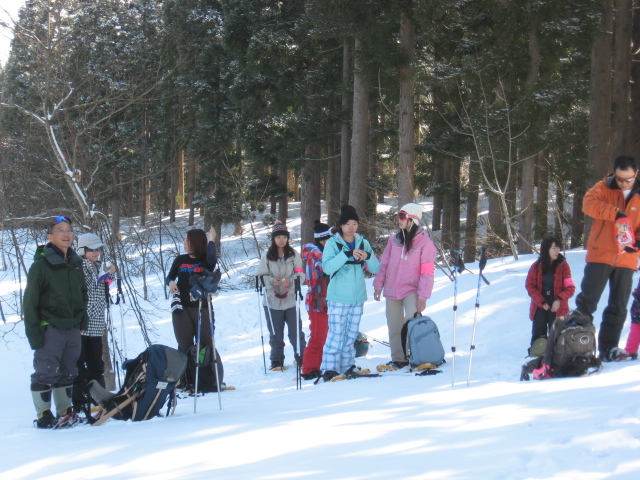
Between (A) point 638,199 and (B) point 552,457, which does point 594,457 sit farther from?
(A) point 638,199

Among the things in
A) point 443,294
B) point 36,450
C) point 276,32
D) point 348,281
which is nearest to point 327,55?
point 276,32

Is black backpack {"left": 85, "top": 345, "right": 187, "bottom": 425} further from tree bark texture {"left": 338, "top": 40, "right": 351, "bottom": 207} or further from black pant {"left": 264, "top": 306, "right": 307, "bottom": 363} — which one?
tree bark texture {"left": 338, "top": 40, "right": 351, "bottom": 207}

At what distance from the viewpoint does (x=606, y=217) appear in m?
5.96

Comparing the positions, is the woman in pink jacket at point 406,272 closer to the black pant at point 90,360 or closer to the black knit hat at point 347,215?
the black knit hat at point 347,215

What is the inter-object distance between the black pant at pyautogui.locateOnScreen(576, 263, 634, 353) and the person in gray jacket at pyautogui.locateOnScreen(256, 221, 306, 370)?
3.67 meters

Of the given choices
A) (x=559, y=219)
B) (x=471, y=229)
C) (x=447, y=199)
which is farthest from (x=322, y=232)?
(x=447, y=199)

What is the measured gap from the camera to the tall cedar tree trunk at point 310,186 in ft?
71.3

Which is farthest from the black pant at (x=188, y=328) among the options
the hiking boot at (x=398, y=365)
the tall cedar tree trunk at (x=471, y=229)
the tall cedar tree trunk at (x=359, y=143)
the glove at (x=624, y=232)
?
the tall cedar tree trunk at (x=471, y=229)

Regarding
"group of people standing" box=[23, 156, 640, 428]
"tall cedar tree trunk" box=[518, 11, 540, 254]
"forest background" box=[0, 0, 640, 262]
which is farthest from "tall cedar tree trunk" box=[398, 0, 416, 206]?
"group of people standing" box=[23, 156, 640, 428]

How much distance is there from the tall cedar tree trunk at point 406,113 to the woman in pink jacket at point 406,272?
8.01 metres

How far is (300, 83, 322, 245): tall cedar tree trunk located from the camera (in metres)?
21.7

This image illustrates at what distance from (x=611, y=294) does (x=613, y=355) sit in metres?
0.61

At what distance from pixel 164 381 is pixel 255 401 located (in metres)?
1.05

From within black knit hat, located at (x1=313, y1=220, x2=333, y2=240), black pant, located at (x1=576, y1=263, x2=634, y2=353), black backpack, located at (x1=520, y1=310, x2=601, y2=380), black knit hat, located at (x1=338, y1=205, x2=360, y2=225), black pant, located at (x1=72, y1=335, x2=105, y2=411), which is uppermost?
black knit hat, located at (x1=338, y1=205, x2=360, y2=225)
